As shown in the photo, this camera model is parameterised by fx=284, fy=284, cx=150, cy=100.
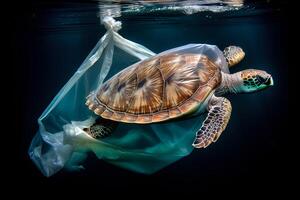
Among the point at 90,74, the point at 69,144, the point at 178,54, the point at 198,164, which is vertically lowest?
the point at 198,164

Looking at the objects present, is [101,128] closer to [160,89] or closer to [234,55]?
[160,89]

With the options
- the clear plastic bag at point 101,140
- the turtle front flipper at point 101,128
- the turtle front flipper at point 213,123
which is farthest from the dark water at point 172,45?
the turtle front flipper at point 213,123

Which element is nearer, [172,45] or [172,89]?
[172,89]

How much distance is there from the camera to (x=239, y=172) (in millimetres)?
10219

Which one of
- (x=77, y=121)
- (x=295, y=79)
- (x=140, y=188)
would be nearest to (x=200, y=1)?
(x=77, y=121)

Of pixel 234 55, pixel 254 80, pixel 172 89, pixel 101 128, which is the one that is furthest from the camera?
pixel 234 55

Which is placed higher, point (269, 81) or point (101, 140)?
point (269, 81)

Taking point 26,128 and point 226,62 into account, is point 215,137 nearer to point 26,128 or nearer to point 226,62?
point 226,62

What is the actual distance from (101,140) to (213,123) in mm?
1449

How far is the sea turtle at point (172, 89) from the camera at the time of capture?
11.4 feet

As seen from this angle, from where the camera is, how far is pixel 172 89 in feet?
11.8

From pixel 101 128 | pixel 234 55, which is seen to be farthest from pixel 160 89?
pixel 234 55

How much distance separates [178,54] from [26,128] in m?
12.3

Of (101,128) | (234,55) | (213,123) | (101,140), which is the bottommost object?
(101,140)
